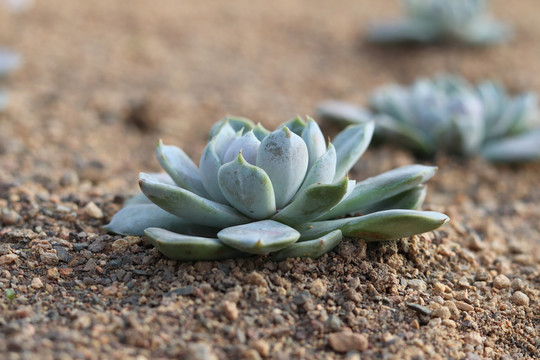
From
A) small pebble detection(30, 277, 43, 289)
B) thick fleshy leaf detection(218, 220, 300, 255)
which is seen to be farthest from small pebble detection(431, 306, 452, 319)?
small pebble detection(30, 277, 43, 289)

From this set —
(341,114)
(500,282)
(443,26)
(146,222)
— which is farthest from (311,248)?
(443,26)

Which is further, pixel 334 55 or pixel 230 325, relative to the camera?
pixel 334 55

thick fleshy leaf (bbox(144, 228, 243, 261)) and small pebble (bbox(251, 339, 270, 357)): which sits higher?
thick fleshy leaf (bbox(144, 228, 243, 261))

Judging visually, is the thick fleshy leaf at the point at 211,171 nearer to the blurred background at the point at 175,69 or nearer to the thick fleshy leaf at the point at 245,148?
the thick fleshy leaf at the point at 245,148

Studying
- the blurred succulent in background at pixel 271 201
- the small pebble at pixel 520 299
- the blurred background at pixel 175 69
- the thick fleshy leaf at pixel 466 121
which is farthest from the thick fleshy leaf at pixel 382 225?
the thick fleshy leaf at pixel 466 121

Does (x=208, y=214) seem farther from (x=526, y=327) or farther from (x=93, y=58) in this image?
(x=93, y=58)

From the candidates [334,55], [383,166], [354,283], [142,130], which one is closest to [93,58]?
[142,130]

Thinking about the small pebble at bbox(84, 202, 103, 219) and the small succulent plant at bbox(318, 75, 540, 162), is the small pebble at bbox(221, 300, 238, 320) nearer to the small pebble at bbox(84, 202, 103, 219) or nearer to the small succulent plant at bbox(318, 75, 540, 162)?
the small pebble at bbox(84, 202, 103, 219)

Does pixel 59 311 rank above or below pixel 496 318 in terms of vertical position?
above
